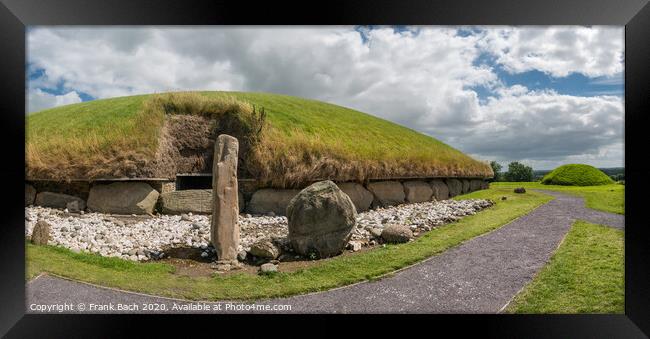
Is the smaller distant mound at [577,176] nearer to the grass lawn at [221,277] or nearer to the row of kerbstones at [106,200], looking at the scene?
the grass lawn at [221,277]

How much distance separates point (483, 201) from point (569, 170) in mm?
2723

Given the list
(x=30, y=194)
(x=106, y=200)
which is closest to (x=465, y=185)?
(x=106, y=200)

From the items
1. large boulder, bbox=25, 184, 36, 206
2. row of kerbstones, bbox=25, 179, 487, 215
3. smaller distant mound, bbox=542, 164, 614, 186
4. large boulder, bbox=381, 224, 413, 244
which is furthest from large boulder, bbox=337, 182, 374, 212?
large boulder, bbox=25, 184, 36, 206

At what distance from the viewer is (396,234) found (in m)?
6.06

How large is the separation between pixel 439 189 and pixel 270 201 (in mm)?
6003

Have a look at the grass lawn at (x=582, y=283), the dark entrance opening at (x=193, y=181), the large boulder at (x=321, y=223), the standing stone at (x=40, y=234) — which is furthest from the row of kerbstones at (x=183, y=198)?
the grass lawn at (x=582, y=283)

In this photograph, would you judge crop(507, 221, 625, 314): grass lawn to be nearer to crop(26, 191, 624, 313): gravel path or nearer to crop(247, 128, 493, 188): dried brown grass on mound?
crop(26, 191, 624, 313): gravel path

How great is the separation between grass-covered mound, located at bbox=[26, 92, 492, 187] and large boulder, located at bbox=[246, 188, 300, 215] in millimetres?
296

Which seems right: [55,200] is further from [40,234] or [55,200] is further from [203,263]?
[203,263]

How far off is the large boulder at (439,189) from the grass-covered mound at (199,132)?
36cm

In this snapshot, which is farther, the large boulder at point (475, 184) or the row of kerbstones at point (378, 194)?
the large boulder at point (475, 184)

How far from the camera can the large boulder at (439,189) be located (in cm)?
1074
